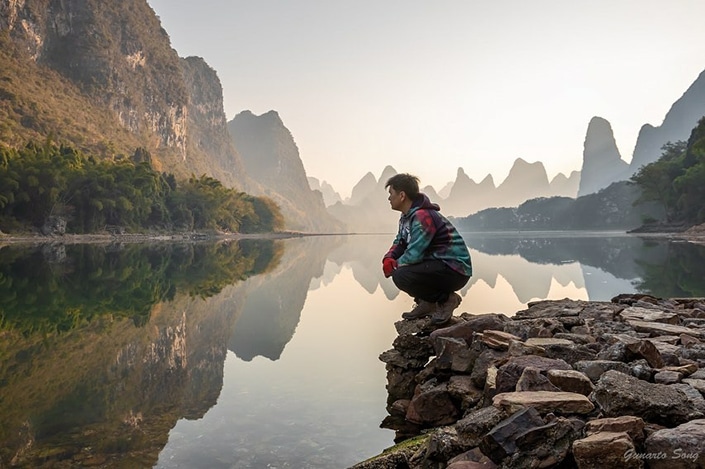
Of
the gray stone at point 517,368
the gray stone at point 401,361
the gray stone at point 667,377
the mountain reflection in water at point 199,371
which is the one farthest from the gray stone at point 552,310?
the gray stone at point 667,377

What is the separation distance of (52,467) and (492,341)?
4.34m

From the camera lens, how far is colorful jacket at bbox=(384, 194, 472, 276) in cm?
589

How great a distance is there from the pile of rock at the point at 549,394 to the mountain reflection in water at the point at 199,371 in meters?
0.73

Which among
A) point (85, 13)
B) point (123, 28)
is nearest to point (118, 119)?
point (85, 13)

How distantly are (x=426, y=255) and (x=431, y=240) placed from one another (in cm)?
24

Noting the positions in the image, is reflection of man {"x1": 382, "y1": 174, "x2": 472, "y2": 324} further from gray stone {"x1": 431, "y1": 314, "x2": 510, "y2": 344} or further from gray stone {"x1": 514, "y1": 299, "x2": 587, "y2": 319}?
gray stone {"x1": 514, "y1": 299, "x2": 587, "y2": 319}

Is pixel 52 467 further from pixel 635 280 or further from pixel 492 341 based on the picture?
pixel 635 280

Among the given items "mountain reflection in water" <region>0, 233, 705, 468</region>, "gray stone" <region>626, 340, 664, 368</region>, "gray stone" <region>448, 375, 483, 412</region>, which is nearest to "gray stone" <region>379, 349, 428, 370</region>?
"mountain reflection in water" <region>0, 233, 705, 468</region>

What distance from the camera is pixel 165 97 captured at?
177500 millimetres

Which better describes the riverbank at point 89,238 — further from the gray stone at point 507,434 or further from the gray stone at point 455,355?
the gray stone at point 507,434

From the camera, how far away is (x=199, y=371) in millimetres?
6863

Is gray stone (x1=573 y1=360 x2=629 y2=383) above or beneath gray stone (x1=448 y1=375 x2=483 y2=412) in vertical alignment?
above

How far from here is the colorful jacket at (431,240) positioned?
5.89 metres

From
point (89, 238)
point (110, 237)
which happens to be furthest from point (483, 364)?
point (110, 237)
